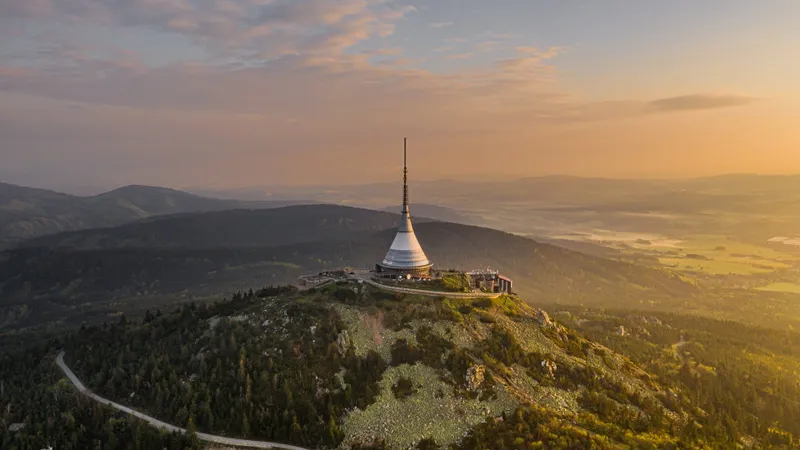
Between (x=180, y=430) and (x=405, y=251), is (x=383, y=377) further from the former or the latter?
(x=405, y=251)

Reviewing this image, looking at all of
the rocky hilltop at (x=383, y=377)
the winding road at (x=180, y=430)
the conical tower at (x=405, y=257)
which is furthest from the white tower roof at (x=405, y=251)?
the winding road at (x=180, y=430)

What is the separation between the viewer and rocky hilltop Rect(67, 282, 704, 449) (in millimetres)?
61938

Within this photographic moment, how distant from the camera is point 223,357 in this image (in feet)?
236

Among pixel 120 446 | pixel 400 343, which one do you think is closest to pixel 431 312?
pixel 400 343

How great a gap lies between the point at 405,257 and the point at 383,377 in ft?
94.5

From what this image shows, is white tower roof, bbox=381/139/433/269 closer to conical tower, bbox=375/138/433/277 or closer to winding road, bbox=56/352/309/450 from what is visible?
conical tower, bbox=375/138/433/277

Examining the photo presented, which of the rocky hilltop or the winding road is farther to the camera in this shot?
the rocky hilltop

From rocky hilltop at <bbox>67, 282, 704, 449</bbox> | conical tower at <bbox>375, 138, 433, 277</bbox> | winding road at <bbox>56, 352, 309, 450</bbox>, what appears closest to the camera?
winding road at <bbox>56, 352, 309, 450</bbox>

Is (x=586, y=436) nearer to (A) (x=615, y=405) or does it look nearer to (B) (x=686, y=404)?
(A) (x=615, y=405)

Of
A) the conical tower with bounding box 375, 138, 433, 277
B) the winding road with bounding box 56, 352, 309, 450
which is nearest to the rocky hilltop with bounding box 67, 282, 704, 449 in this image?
the winding road with bounding box 56, 352, 309, 450

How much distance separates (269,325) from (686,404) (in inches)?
2459

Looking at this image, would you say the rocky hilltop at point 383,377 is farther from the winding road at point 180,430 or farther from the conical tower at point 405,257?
the conical tower at point 405,257

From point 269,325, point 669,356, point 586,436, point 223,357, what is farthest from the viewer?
point 669,356

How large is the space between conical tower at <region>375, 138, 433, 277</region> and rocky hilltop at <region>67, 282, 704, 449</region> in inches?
332
